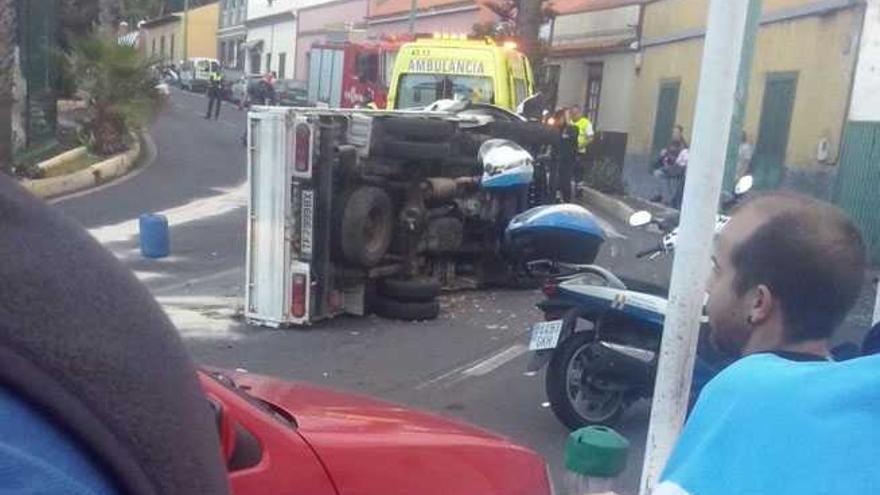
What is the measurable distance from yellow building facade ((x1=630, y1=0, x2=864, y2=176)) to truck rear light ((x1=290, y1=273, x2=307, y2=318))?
922 centimetres

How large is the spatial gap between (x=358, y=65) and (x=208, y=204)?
726 cm

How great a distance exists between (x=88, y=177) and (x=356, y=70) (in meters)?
7.05

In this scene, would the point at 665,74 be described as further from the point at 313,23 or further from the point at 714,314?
the point at 313,23

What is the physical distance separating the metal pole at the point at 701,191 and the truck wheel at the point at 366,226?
5455 millimetres

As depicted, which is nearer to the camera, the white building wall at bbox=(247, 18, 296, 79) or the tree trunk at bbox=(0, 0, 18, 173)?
the tree trunk at bbox=(0, 0, 18, 173)

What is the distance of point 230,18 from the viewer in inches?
2704

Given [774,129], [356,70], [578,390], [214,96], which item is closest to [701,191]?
[578,390]

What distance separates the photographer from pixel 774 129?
62.7 feet

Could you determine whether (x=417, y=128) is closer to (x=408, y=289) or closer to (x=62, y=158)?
(x=408, y=289)

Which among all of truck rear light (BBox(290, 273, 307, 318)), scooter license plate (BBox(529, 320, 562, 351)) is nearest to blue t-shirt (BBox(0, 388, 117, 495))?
scooter license plate (BBox(529, 320, 562, 351))

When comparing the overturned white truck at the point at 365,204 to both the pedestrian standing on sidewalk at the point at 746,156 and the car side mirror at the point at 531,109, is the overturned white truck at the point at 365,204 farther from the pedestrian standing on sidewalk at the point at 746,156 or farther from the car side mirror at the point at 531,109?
the pedestrian standing on sidewalk at the point at 746,156

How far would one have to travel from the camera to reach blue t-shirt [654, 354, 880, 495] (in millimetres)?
1606

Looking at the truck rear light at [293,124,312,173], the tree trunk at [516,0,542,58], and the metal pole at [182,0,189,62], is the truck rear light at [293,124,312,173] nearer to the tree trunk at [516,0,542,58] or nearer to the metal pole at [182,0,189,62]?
the tree trunk at [516,0,542,58]

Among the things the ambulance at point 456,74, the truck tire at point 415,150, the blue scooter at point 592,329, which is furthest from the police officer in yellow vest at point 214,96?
the blue scooter at point 592,329
